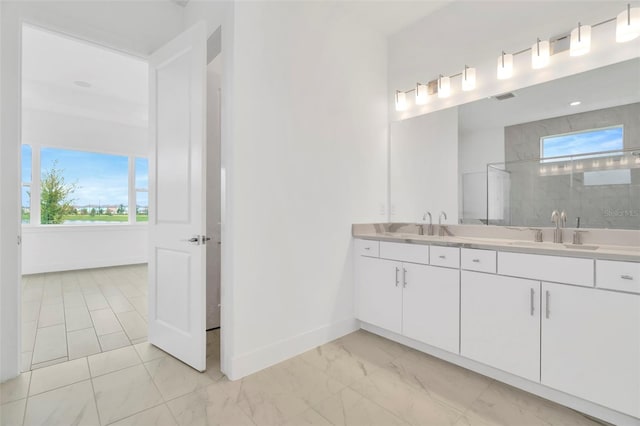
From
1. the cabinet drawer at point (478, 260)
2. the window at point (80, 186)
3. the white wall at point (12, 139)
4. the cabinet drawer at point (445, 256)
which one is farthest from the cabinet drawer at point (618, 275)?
the window at point (80, 186)

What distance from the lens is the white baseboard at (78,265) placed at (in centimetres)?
512

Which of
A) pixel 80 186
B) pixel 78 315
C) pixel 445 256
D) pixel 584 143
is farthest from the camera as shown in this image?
pixel 80 186

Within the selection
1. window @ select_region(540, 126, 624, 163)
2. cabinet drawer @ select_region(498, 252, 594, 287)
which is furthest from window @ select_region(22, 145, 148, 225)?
window @ select_region(540, 126, 624, 163)

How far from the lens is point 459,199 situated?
2.63 meters

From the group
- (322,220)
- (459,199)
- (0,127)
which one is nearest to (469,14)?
(459,199)

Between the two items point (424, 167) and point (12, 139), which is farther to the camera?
point (424, 167)

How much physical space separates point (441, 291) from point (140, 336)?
2.56 m

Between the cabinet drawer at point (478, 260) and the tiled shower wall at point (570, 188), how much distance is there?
59 centimetres

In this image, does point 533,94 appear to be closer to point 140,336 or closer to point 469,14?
point 469,14

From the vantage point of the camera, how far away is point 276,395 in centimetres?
178

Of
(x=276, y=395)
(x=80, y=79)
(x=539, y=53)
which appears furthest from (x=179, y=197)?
(x=80, y=79)

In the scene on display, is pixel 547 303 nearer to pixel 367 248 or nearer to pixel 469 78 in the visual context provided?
pixel 367 248

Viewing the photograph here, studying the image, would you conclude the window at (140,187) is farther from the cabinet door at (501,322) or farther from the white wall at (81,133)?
the cabinet door at (501,322)

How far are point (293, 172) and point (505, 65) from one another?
1861 millimetres
